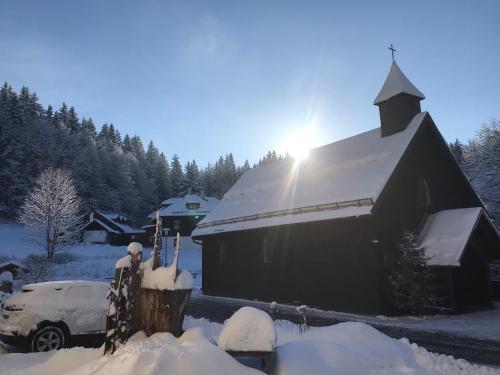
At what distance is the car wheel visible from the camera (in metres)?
9.78

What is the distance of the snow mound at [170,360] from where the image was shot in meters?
5.46

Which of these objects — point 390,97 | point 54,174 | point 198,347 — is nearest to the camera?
point 198,347

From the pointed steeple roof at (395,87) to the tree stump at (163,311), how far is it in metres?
17.2

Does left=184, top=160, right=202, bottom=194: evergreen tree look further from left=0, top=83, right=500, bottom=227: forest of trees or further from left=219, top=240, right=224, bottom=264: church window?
left=219, top=240, right=224, bottom=264: church window

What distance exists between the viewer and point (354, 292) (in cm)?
1742

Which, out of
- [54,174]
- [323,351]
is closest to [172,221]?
[54,174]

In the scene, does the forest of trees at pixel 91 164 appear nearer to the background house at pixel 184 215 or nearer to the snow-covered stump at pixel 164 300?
the background house at pixel 184 215

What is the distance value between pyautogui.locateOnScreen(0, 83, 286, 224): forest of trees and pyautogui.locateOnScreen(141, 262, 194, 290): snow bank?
2222 inches

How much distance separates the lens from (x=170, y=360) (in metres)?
5.62

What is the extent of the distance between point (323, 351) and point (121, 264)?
13.0 feet

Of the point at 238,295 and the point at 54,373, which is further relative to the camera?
the point at 238,295

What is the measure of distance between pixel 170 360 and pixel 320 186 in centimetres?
1655

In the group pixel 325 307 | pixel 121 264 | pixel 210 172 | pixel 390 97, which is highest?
pixel 210 172

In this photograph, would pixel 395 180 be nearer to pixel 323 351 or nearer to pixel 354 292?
pixel 354 292
